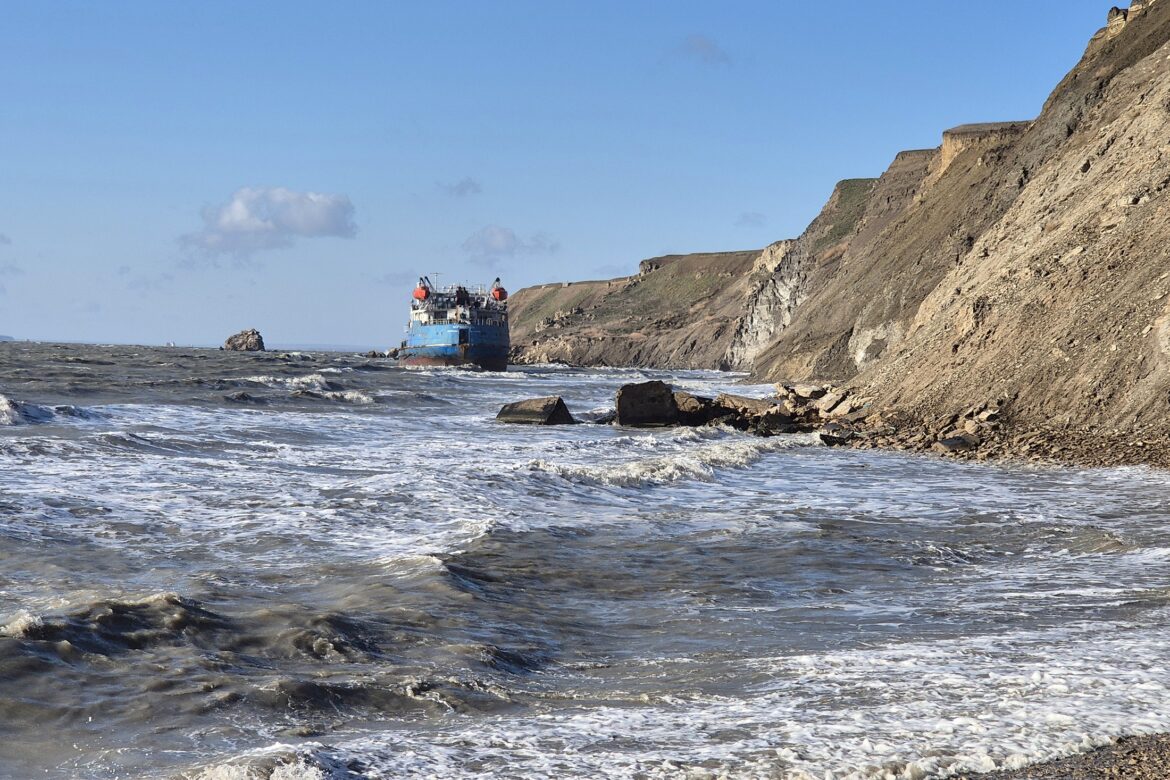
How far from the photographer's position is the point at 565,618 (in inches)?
362

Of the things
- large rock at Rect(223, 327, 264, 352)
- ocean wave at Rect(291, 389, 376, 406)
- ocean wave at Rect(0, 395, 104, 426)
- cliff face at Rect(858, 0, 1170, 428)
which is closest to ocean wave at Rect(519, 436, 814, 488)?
cliff face at Rect(858, 0, 1170, 428)

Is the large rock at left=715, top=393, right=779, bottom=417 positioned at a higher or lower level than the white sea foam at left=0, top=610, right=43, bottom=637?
higher

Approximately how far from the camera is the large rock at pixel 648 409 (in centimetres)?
3119

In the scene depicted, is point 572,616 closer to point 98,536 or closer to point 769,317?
point 98,536

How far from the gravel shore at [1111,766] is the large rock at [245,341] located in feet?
494

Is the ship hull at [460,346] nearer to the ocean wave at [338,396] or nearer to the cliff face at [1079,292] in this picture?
the ocean wave at [338,396]

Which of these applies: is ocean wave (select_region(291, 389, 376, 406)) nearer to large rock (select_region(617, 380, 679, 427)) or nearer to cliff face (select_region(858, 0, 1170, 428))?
large rock (select_region(617, 380, 679, 427))

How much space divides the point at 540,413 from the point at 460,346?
41997mm

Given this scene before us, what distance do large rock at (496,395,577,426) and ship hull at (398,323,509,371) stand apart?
4076 cm

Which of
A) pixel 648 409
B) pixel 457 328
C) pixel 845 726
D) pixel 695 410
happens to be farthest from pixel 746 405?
pixel 457 328

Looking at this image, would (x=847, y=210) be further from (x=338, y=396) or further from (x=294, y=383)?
(x=338, y=396)

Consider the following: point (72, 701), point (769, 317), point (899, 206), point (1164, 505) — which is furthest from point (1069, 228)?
point (769, 317)

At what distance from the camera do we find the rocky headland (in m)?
20.1

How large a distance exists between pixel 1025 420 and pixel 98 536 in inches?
670
